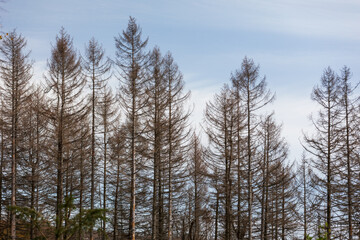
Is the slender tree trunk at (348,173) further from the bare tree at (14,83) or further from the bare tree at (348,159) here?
the bare tree at (14,83)

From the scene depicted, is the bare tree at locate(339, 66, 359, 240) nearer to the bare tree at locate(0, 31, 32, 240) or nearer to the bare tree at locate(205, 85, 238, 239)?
the bare tree at locate(205, 85, 238, 239)

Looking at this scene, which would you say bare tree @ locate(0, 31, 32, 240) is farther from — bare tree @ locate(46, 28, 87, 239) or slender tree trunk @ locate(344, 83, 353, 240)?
slender tree trunk @ locate(344, 83, 353, 240)

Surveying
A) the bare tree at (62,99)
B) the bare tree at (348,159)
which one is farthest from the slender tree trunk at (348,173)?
the bare tree at (62,99)

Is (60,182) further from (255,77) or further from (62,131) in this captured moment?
(255,77)

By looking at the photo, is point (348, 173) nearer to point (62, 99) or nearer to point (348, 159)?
point (348, 159)

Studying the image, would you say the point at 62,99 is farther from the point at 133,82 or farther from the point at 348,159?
the point at 348,159

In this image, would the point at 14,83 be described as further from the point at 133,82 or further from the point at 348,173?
the point at 348,173

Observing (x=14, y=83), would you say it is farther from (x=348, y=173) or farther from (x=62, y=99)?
(x=348, y=173)

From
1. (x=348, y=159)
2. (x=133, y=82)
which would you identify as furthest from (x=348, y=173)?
(x=133, y=82)

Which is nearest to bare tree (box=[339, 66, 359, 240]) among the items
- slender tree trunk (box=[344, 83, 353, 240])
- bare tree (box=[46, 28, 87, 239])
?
slender tree trunk (box=[344, 83, 353, 240])

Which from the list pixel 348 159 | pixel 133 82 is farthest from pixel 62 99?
pixel 348 159

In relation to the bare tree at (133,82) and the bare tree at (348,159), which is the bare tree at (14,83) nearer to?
the bare tree at (133,82)

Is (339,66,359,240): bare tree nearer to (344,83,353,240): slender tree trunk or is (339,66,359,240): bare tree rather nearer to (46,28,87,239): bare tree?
(344,83,353,240): slender tree trunk

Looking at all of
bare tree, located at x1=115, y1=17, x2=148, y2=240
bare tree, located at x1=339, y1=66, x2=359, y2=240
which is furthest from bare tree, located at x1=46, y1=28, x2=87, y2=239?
bare tree, located at x1=339, y1=66, x2=359, y2=240
